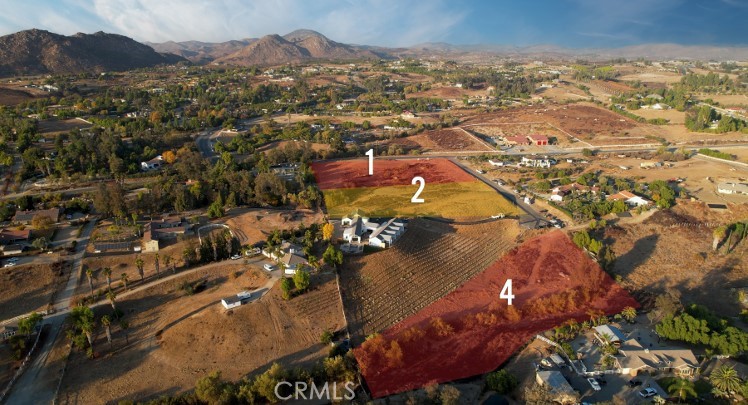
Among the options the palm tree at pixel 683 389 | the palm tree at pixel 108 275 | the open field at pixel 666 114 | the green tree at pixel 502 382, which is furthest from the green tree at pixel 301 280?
the open field at pixel 666 114

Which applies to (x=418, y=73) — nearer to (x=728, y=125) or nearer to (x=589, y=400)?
(x=728, y=125)

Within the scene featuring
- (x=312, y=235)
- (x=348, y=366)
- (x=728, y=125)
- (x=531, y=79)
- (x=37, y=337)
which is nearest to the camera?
(x=348, y=366)

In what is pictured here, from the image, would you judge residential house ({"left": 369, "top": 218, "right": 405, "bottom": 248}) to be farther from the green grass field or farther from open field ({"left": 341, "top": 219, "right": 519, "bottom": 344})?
the green grass field

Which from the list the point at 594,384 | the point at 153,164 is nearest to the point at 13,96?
the point at 153,164

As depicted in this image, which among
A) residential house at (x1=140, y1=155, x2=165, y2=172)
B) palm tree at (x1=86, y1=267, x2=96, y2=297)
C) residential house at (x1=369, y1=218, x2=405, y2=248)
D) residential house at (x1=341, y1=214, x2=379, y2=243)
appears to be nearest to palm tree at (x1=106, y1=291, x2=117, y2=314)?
palm tree at (x1=86, y1=267, x2=96, y2=297)

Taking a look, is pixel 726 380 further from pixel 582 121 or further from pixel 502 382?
pixel 582 121

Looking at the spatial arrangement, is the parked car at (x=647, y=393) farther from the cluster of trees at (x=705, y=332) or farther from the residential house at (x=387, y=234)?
the residential house at (x=387, y=234)

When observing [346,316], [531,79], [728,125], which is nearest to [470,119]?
[728,125]
